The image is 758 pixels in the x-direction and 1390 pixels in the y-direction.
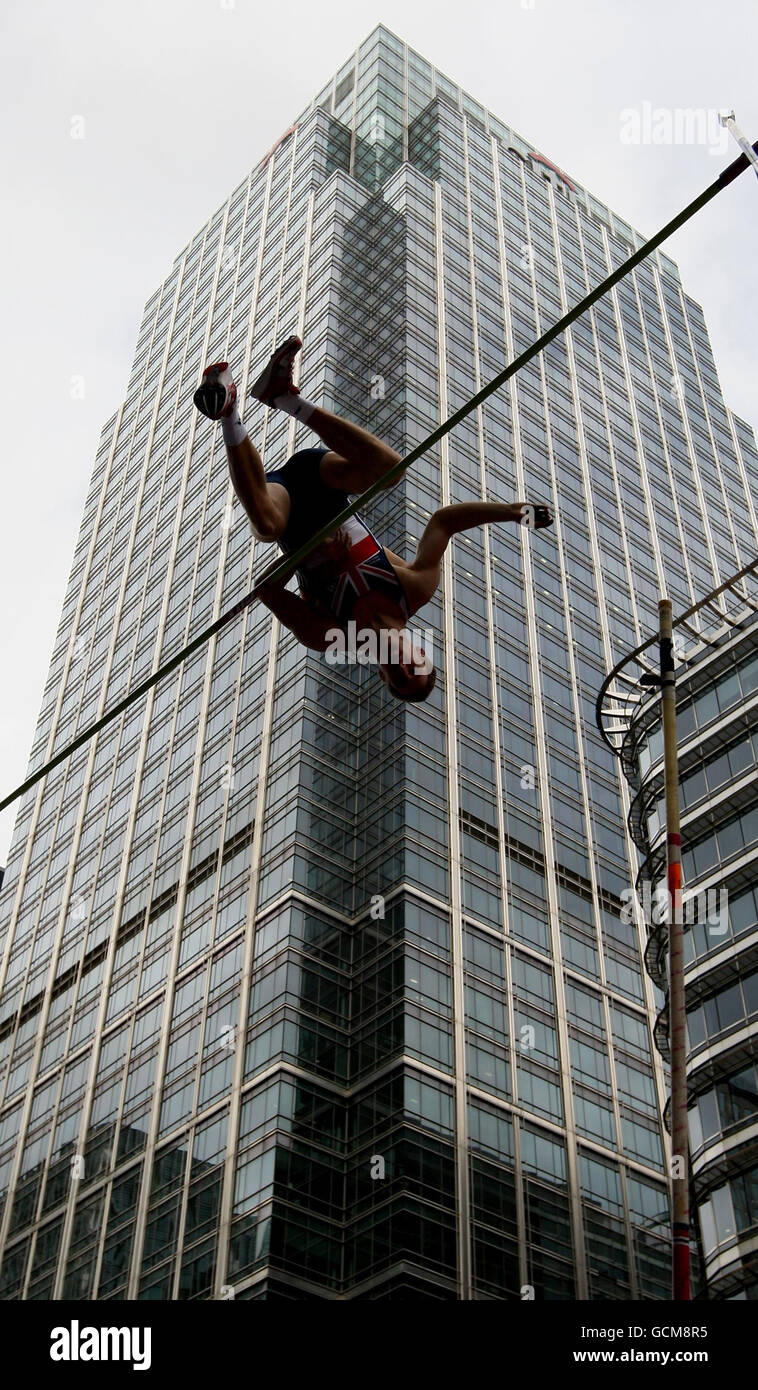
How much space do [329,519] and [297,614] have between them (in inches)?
39.8

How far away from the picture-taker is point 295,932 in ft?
166

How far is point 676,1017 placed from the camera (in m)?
11.5

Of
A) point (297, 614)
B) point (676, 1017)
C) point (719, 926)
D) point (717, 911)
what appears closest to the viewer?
point (676, 1017)

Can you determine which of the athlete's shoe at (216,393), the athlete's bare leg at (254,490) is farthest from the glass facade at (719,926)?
the athlete's shoe at (216,393)

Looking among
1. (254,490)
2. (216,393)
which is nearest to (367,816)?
(254,490)

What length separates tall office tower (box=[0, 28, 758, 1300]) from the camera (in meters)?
46.9

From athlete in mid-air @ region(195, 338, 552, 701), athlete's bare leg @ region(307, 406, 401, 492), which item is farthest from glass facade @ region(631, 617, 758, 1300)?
athlete's bare leg @ region(307, 406, 401, 492)

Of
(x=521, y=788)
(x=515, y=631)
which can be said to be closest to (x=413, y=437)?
(x=515, y=631)

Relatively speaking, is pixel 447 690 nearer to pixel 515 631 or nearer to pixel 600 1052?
pixel 515 631

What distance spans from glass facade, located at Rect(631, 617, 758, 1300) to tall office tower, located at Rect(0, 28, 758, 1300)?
10.5m

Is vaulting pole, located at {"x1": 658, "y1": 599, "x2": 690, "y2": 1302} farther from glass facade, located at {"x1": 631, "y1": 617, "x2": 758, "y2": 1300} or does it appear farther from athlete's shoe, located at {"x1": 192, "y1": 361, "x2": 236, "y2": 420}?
glass facade, located at {"x1": 631, "y1": 617, "x2": 758, "y2": 1300}

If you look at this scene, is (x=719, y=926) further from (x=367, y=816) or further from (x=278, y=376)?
(x=278, y=376)

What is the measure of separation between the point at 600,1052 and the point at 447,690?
14.1 m

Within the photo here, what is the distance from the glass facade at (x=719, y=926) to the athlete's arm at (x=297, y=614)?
23.2 meters
